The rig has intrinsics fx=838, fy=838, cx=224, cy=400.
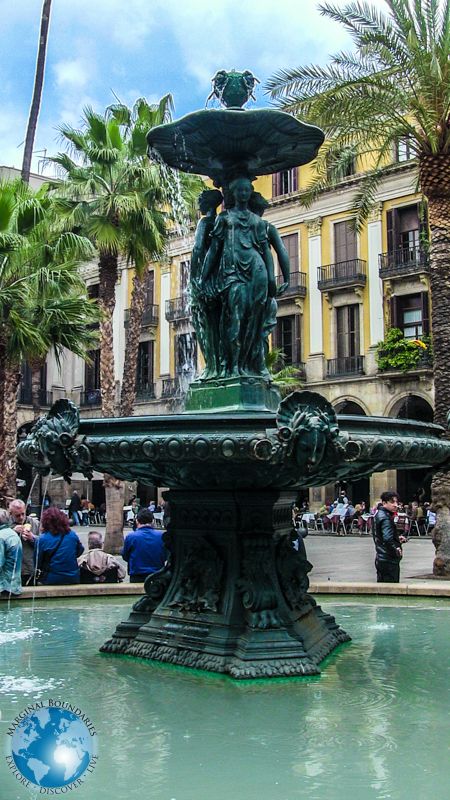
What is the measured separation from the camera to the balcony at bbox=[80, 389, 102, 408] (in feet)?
147

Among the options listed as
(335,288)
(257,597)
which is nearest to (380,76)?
(257,597)

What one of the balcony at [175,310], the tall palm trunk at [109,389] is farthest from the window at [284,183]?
the tall palm trunk at [109,389]

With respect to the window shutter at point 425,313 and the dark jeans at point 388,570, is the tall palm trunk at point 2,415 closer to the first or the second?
the dark jeans at point 388,570

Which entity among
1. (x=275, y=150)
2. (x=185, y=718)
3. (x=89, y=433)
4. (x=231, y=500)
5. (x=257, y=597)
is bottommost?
(x=185, y=718)

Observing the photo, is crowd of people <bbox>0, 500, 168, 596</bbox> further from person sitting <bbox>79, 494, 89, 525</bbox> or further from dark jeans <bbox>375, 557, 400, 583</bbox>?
person sitting <bbox>79, 494, 89, 525</bbox>

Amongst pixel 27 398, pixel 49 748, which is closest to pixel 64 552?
pixel 49 748

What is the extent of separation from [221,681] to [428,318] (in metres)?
27.9

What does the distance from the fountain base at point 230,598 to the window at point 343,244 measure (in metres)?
29.8

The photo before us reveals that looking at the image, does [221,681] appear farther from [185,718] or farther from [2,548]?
[2,548]

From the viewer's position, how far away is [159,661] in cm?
465

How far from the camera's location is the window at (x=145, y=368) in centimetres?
4186

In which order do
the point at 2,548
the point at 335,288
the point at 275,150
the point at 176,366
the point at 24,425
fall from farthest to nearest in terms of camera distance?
the point at 24,425
the point at 176,366
the point at 335,288
the point at 2,548
the point at 275,150

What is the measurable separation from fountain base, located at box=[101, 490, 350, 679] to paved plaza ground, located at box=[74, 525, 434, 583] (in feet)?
26.7

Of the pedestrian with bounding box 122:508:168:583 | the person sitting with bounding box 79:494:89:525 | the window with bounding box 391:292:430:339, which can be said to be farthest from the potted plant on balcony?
the pedestrian with bounding box 122:508:168:583
